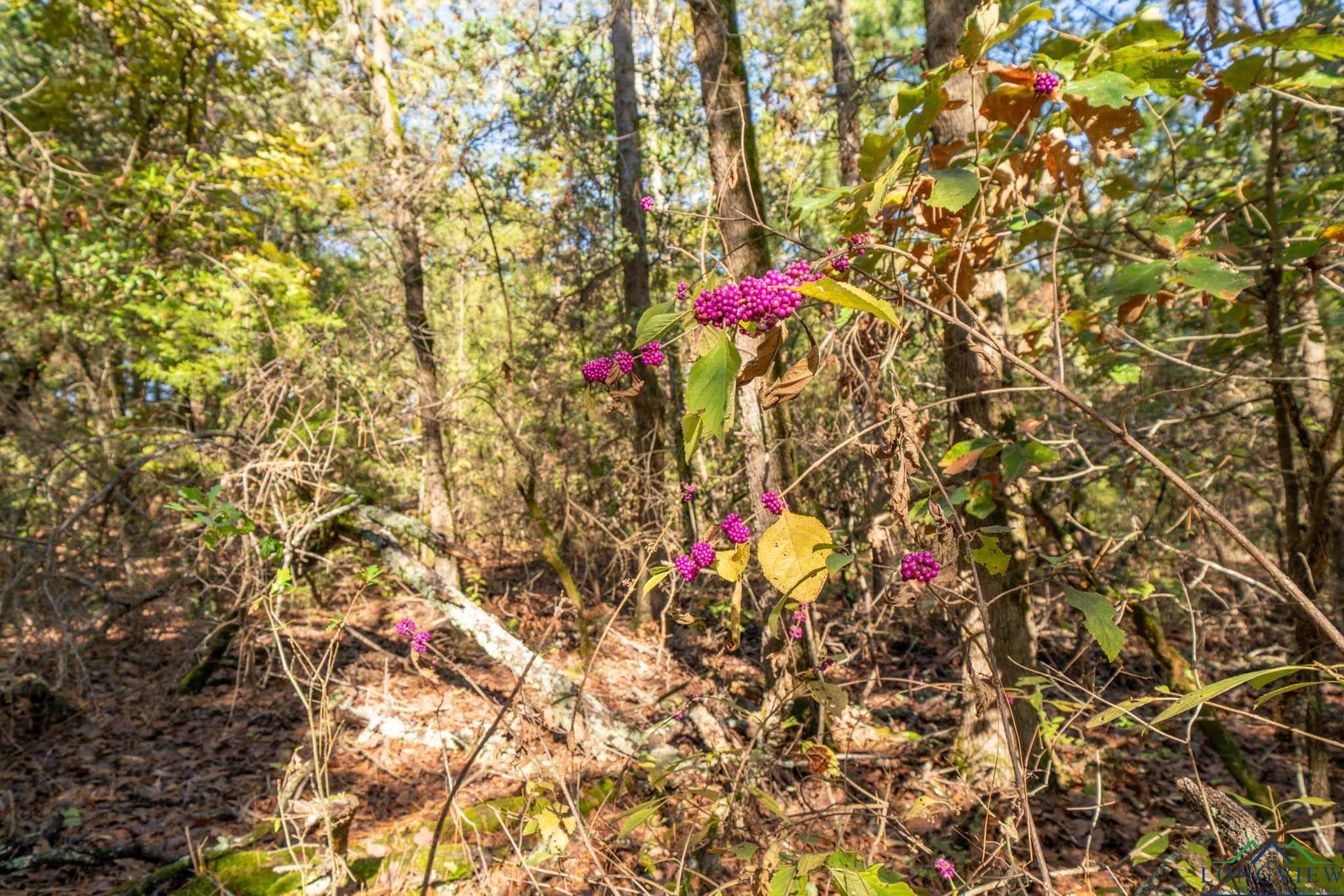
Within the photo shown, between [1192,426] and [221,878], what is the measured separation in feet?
21.8

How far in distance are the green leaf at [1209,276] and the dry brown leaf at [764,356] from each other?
114 cm

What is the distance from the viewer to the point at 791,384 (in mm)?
1027

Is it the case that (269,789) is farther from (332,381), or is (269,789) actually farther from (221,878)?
(332,381)

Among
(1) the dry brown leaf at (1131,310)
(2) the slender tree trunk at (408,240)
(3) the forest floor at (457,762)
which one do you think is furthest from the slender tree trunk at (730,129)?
(2) the slender tree trunk at (408,240)

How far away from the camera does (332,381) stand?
5629 mm

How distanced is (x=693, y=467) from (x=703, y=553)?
4.88 meters

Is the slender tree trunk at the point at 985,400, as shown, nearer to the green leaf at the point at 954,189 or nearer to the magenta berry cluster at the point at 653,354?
the green leaf at the point at 954,189

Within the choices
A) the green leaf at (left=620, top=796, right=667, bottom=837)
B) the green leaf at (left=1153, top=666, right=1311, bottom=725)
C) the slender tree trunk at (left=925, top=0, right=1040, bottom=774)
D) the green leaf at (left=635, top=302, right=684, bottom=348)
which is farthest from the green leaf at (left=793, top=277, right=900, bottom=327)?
the slender tree trunk at (left=925, top=0, right=1040, bottom=774)

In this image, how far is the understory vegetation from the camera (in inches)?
58.0

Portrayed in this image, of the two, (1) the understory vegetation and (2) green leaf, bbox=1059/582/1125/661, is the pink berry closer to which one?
(1) the understory vegetation

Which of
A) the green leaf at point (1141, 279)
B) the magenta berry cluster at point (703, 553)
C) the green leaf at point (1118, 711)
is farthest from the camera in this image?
the green leaf at point (1141, 279)

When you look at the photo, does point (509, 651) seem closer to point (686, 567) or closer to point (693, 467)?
point (693, 467)

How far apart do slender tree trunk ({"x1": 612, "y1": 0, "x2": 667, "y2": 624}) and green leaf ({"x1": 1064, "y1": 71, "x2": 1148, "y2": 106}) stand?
4.91m

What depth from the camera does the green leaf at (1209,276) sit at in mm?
1437
